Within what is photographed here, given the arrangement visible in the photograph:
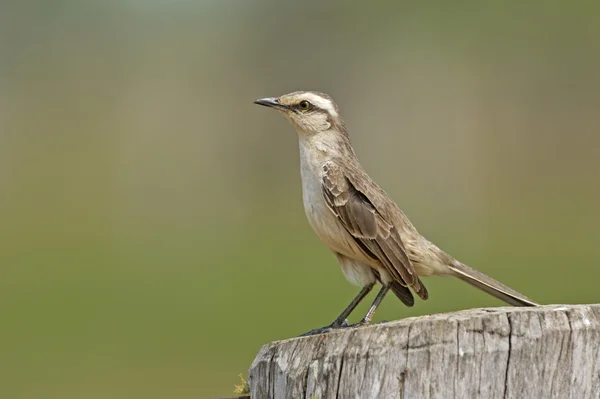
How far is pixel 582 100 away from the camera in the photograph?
30.9 m

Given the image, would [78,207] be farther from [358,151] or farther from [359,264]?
[359,264]

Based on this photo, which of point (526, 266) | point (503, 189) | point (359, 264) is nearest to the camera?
point (359, 264)

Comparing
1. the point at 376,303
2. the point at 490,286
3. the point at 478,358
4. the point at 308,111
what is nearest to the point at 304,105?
the point at 308,111

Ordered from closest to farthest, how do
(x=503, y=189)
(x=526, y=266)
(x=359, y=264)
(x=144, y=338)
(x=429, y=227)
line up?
1. (x=359, y=264)
2. (x=144, y=338)
3. (x=526, y=266)
4. (x=429, y=227)
5. (x=503, y=189)

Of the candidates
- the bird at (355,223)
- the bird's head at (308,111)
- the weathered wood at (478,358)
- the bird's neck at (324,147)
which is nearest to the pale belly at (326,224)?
the bird at (355,223)

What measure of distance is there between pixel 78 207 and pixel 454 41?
49.1 ft

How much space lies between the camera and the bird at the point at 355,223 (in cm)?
659

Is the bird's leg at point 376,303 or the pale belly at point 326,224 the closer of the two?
the bird's leg at point 376,303

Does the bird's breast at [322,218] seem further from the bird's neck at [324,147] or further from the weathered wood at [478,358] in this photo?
the weathered wood at [478,358]

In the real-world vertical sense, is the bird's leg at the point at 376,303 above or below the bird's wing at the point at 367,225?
below

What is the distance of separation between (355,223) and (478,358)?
2.72 meters

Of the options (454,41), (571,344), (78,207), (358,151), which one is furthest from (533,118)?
(571,344)

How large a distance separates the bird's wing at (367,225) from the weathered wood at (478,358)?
2399 mm

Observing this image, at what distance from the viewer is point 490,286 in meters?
6.67
